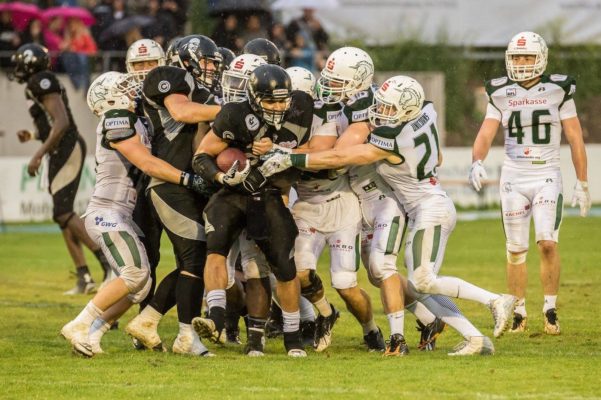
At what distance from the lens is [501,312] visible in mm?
7898

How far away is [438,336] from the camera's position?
919cm

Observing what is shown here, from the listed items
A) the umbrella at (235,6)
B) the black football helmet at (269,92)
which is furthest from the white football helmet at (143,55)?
the umbrella at (235,6)

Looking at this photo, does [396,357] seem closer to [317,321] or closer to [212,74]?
[317,321]

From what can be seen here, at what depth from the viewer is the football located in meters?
7.88

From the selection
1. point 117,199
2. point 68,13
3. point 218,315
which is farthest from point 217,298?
point 68,13

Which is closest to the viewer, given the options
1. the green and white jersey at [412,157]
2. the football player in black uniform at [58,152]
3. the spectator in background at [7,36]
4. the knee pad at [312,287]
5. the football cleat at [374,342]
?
the green and white jersey at [412,157]

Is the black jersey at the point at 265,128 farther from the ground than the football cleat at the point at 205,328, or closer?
farther from the ground

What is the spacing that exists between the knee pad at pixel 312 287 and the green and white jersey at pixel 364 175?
0.60 metres

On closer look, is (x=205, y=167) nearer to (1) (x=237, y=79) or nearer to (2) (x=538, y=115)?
(1) (x=237, y=79)

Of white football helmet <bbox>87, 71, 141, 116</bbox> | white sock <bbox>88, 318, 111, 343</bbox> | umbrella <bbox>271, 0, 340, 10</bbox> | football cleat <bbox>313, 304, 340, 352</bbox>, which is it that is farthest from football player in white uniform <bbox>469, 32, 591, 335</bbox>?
umbrella <bbox>271, 0, 340, 10</bbox>

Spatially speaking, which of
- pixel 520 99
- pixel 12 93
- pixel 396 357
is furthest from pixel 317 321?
pixel 12 93

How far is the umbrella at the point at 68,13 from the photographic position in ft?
64.1

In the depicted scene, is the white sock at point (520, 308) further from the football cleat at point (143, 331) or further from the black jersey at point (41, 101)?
the black jersey at point (41, 101)

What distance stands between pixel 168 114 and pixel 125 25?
1117 centimetres
